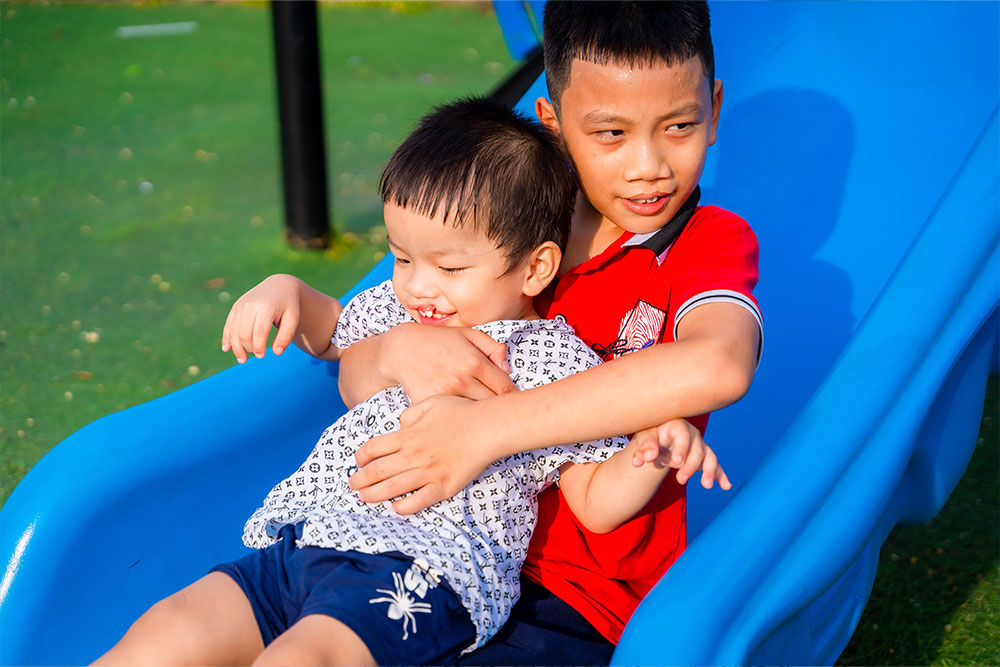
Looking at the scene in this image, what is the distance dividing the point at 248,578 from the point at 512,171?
62cm

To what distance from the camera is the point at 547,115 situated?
5.23 feet

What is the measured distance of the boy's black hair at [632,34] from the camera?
1.42 m

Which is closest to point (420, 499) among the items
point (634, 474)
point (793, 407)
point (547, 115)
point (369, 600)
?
point (369, 600)

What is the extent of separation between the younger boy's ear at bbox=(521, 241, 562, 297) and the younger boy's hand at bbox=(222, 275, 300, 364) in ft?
1.15

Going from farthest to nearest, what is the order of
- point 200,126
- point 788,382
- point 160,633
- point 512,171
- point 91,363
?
point 200,126
point 91,363
point 788,382
point 512,171
point 160,633

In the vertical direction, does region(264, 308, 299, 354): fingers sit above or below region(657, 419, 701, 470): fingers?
below

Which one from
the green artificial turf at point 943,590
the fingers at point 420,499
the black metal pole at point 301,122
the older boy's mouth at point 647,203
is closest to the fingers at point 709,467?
the fingers at point 420,499

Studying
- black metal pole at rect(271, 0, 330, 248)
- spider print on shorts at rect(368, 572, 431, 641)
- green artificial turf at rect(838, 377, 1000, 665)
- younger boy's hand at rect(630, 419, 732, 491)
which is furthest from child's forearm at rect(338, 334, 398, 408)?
black metal pole at rect(271, 0, 330, 248)

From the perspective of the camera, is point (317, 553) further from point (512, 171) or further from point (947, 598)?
point (947, 598)

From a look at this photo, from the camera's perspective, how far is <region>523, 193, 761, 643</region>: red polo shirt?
1392 millimetres

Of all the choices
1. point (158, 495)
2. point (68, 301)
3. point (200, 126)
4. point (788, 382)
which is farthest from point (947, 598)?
point (200, 126)

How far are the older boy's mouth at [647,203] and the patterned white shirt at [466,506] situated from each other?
199mm

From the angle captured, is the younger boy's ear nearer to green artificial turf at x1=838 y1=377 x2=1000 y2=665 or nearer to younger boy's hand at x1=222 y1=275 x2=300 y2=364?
younger boy's hand at x1=222 y1=275 x2=300 y2=364

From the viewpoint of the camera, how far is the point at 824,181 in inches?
86.1
